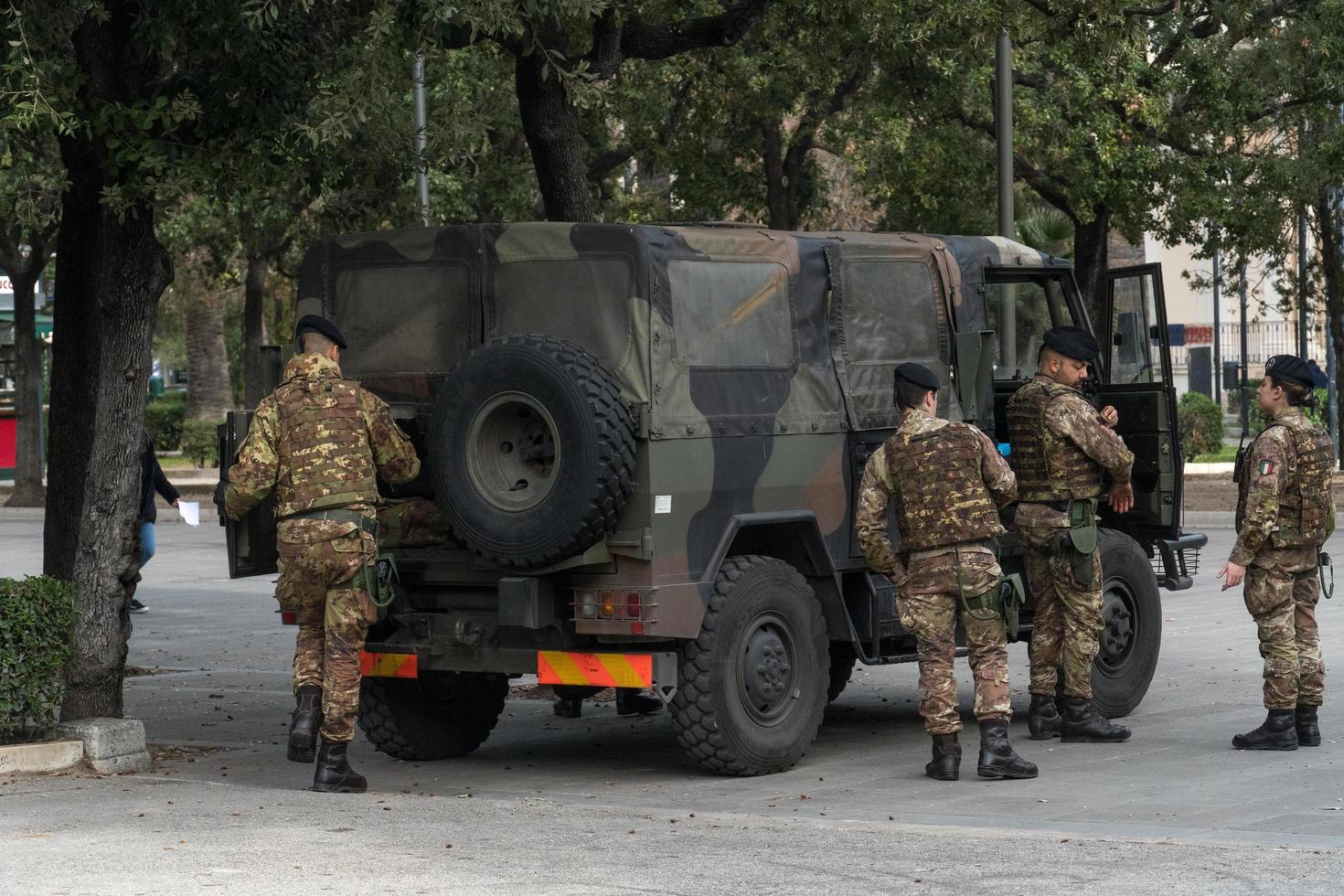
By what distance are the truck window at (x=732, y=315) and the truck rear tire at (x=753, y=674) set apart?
908 millimetres

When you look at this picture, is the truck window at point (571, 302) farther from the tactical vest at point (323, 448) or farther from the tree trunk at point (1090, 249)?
the tree trunk at point (1090, 249)

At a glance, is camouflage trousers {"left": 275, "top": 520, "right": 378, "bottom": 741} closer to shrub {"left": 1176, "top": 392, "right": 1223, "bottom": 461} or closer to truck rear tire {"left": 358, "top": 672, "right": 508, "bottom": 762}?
truck rear tire {"left": 358, "top": 672, "right": 508, "bottom": 762}

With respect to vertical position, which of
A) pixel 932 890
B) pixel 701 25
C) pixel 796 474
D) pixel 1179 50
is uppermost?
pixel 1179 50

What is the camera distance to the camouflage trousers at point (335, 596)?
8.48m

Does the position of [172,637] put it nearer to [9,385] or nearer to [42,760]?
[42,760]

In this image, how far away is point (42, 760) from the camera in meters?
8.87

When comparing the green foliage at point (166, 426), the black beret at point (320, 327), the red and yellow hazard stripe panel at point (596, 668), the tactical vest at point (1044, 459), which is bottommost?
the red and yellow hazard stripe panel at point (596, 668)

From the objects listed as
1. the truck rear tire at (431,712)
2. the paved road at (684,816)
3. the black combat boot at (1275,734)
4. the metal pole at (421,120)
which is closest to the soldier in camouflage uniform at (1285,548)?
the black combat boot at (1275,734)

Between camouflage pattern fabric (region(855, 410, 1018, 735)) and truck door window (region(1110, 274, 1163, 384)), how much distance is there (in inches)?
91.4

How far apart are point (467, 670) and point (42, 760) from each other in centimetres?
189

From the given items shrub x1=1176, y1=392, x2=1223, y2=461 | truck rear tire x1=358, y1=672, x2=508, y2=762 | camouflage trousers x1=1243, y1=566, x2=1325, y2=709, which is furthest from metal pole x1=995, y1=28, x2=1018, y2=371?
shrub x1=1176, y1=392, x2=1223, y2=461

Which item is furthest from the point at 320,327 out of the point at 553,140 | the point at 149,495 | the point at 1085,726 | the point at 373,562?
the point at 149,495

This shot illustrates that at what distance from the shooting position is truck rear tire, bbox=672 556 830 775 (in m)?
8.68

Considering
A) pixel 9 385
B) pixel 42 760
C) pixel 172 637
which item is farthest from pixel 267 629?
pixel 9 385
